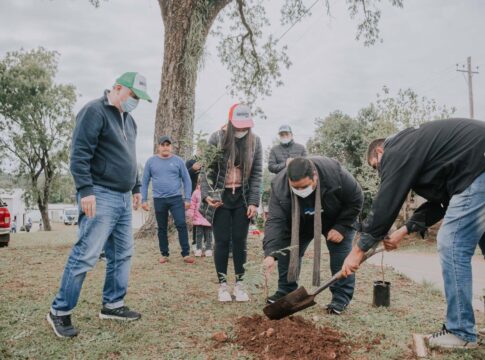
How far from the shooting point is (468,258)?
2.73m

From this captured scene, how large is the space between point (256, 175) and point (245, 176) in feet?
0.47

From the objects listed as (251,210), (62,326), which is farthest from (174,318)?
(251,210)

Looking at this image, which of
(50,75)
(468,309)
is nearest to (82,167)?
(468,309)

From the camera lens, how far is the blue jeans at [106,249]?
3078 millimetres

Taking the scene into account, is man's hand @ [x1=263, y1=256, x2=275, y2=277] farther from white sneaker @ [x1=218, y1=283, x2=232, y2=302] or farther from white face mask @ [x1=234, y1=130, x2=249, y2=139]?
white face mask @ [x1=234, y1=130, x2=249, y2=139]

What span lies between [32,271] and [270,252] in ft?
11.7

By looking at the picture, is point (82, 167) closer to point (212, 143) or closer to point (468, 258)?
point (212, 143)

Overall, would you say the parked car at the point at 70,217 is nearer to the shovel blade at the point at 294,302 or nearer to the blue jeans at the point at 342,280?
the blue jeans at the point at 342,280

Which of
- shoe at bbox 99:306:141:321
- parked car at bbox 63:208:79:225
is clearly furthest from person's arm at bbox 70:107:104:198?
parked car at bbox 63:208:79:225

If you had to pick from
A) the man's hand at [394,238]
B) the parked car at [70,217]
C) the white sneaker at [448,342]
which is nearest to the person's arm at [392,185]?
the man's hand at [394,238]

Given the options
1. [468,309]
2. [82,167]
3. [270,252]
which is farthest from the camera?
[270,252]

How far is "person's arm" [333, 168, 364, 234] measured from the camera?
3.71 meters

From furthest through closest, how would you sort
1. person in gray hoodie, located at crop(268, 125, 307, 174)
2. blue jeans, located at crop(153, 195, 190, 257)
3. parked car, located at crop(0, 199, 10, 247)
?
parked car, located at crop(0, 199, 10, 247) → person in gray hoodie, located at crop(268, 125, 307, 174) → blue jeans, located at crop(153, 195, 190, 257)

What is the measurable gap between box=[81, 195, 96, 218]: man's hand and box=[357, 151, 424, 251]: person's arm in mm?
2004
